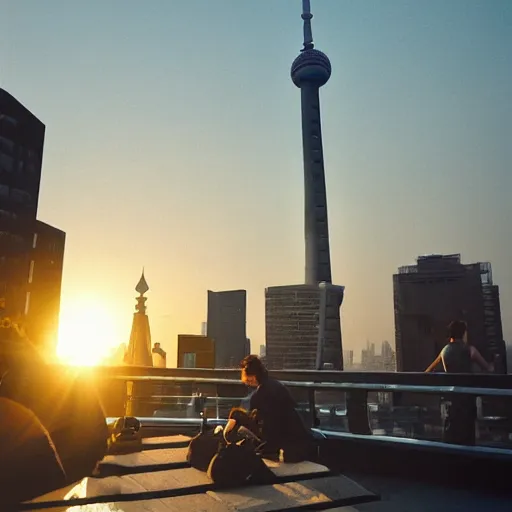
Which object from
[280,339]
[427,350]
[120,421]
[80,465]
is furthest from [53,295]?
[280,339]

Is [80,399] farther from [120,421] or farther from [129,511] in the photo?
[120,421]

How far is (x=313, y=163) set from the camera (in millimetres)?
113688

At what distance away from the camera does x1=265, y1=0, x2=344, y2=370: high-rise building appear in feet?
374

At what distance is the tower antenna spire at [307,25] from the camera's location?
123375 mm

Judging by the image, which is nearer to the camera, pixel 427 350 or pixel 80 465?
pixel 80 465

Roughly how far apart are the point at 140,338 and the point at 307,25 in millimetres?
104731

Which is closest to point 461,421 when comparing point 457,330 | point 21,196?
point 457,330

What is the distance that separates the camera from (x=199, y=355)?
72.4 m

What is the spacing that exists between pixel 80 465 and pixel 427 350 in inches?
3138

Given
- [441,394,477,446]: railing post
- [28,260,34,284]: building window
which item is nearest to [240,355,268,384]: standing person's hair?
[441,394,477,446]: railing post

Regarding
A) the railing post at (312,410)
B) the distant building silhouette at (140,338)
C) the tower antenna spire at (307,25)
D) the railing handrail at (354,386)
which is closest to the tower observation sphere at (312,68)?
the tower antenna spire at (307,25)

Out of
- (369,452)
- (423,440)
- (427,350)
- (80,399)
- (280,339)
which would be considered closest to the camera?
(80,399)

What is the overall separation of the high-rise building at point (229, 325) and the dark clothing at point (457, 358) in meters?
97.2

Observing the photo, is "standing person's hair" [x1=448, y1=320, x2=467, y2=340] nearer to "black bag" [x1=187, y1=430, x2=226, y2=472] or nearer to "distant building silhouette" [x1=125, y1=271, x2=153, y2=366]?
"black bag" [x1=187, y1=430, x2=226, y2=472]
